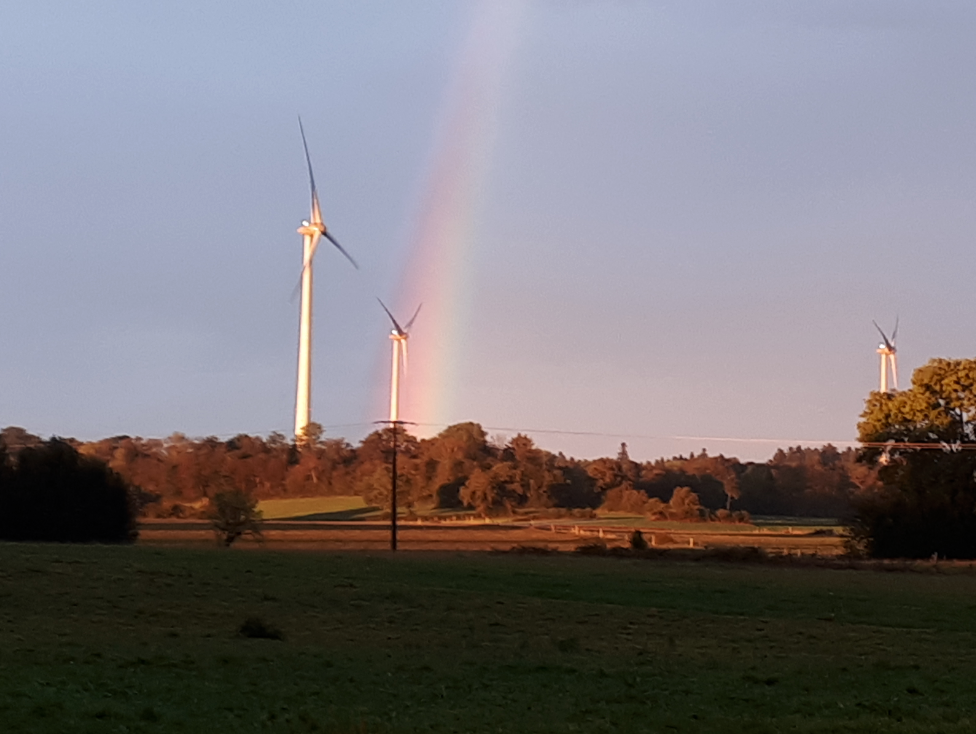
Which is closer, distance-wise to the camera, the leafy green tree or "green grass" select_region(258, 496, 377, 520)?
the leafy green tree

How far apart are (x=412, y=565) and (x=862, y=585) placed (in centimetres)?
1816

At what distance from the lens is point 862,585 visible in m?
52.9

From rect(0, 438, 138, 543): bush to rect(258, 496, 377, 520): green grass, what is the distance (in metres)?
29.8

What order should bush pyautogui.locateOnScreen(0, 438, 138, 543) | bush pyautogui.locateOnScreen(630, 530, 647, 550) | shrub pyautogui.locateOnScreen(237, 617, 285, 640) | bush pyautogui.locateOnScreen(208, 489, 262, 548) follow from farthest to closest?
bush pyautogui.locateOnScreen(208, 489, 262, 548)
bush pyautogui.locateOnScreen(0, 438, 138, 543)
bush pyautogui.locateOnScreen(630, 530, 647, 550)
shrub pyautogui.locateOnScreen(237, 617, 285, 640)

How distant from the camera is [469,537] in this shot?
296 feet

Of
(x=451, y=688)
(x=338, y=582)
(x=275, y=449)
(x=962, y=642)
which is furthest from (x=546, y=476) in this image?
(x=451, y=688)

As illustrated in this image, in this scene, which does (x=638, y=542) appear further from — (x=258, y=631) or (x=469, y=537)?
(x=258, y=631)

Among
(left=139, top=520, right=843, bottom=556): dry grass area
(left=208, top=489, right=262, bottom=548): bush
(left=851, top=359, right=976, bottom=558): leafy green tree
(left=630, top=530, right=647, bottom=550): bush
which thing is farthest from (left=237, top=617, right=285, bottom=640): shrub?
(left=851, top=359, right=976, bottom=558): leafy green tree

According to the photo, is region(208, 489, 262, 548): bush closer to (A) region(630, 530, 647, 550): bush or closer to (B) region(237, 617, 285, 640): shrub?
(A) region(630, 530, 647, 550): bush

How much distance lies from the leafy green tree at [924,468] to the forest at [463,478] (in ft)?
58.6

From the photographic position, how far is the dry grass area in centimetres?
8019

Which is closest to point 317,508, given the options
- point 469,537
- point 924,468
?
point 469,537

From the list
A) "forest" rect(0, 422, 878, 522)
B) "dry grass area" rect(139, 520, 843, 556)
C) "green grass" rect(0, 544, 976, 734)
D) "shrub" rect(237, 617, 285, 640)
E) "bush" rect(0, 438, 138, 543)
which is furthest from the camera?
"forest" rect(0, 422, 878, 522)

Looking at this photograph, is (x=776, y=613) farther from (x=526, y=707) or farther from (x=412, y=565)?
(x=526, y=707)
